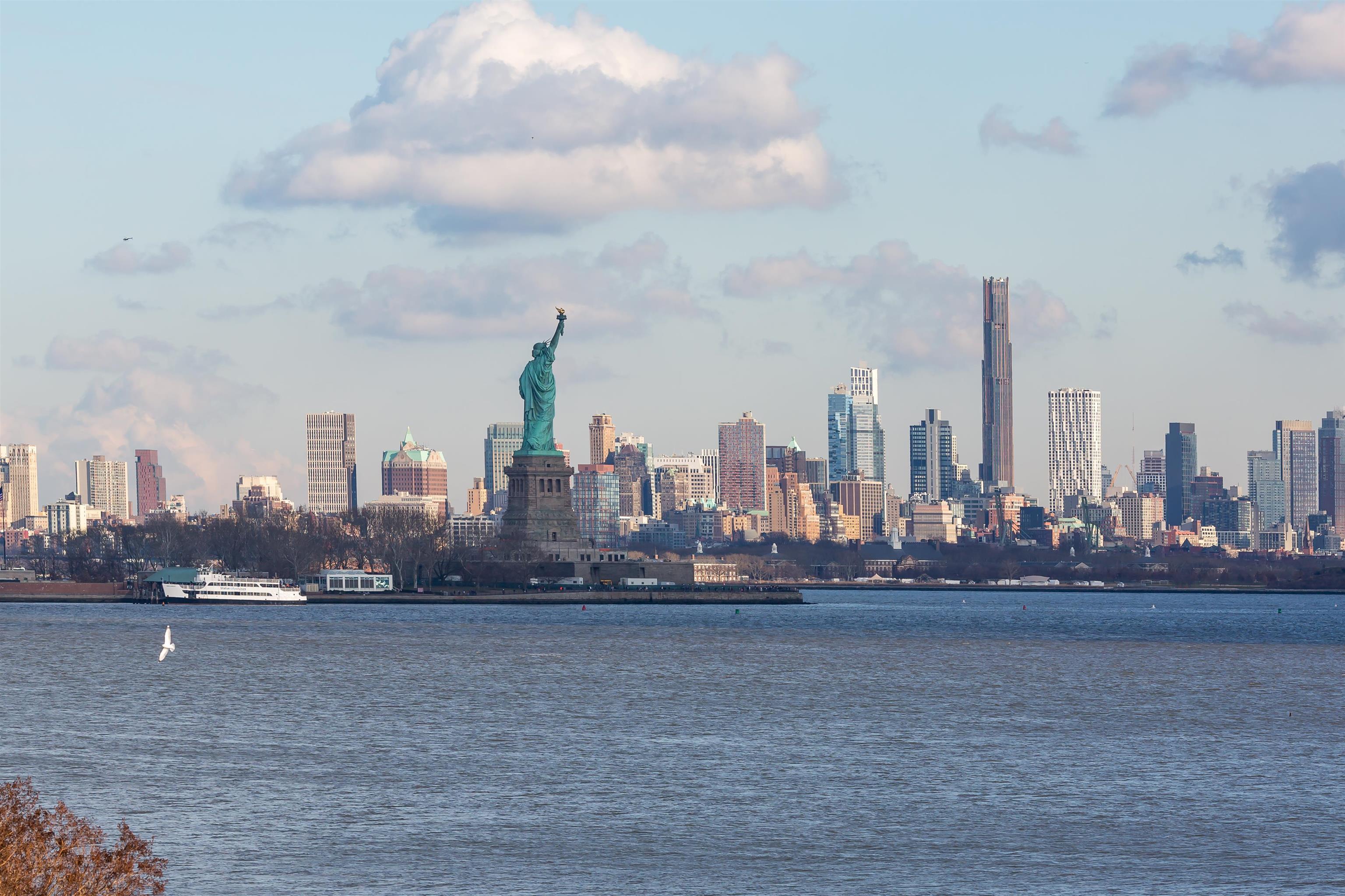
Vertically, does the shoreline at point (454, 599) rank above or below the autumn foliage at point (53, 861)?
below

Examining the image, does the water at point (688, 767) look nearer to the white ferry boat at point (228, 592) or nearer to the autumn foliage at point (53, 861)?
the autumn foliage at point (53, 861)

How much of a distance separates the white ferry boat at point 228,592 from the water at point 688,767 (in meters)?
69.3

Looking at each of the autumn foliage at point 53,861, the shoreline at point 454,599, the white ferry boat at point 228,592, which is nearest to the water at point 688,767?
the autumn foliage at point 53,861

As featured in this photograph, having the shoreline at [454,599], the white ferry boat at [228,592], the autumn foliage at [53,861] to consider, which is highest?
the autumn foliage at [53,861]

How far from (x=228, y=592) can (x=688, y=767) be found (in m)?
125

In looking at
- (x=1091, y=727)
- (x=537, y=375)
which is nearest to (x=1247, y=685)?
(x=1091, y=727)

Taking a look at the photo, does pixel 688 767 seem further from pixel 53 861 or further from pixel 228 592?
pixel 228 592

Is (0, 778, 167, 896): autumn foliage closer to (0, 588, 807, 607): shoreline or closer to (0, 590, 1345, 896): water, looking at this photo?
(0, 590, 1345, 896): water

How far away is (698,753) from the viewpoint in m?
50.7

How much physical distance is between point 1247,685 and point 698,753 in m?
35.2

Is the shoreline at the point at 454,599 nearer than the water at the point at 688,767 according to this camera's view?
No

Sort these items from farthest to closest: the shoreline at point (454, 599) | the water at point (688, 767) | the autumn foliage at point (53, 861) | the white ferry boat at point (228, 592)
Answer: the shoreline at point (454, 599)
the white ferry boat at point (228, 592)
the water at point (688, 767)
the autumn foliage at point (53, 861)

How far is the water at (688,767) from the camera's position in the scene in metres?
34.8

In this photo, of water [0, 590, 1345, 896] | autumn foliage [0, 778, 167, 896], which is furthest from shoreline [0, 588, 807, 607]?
autumn foliage [0, 778, 167, 896]
